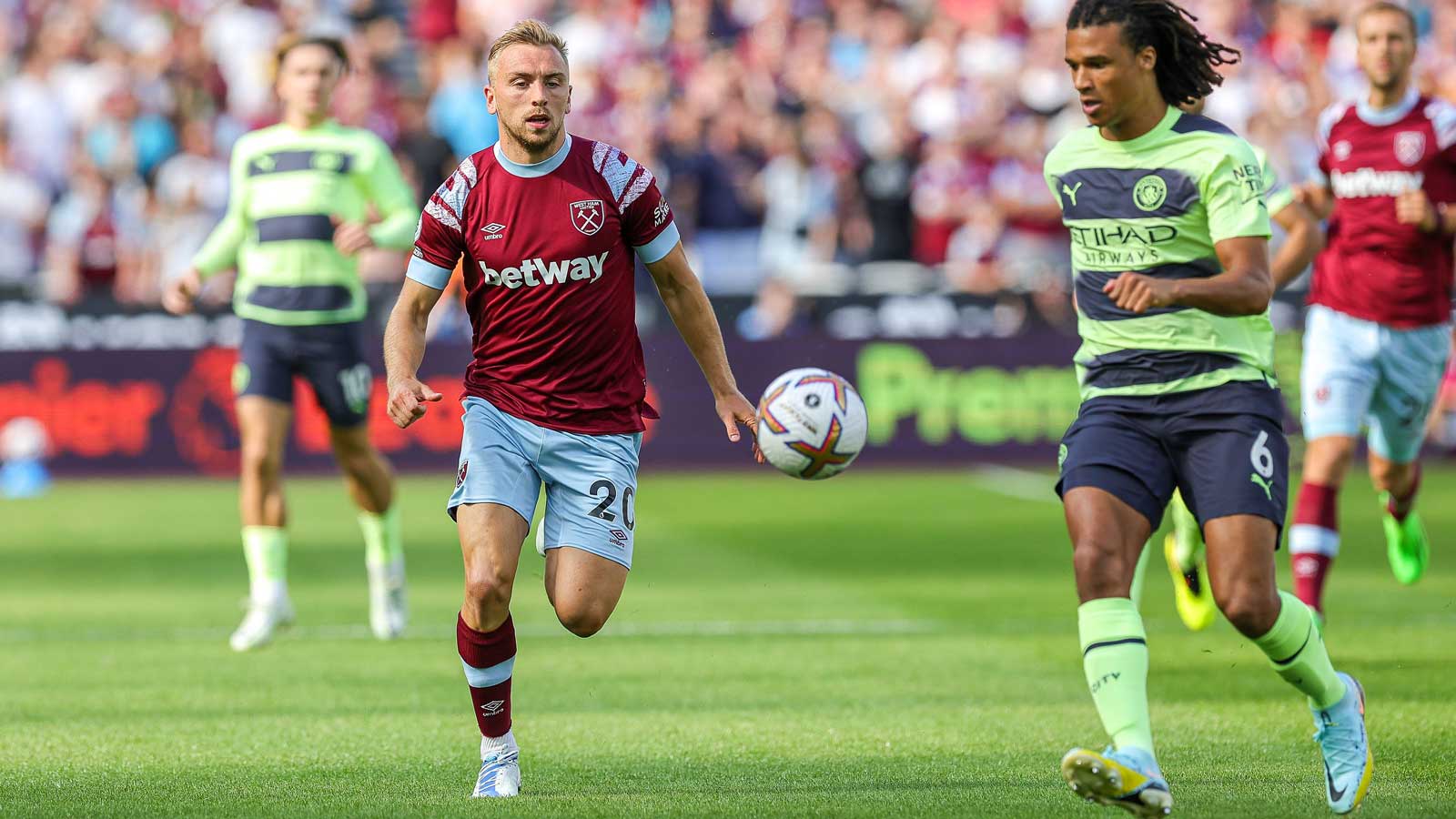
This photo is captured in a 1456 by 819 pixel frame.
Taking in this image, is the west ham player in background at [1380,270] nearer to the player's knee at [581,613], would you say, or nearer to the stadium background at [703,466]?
the stadium background at [703,466]

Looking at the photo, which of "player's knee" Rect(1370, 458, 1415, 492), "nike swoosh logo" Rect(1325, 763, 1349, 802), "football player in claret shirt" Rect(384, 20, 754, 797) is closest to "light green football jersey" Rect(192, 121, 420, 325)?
"football player in claret shirt" Rect(384, 20, 754, 797)

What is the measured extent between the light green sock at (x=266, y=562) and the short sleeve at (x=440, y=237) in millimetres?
3924

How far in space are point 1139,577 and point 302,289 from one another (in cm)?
442

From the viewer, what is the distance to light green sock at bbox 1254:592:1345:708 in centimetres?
593

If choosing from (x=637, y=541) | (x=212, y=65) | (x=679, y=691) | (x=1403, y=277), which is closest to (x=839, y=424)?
(x=679, y=691)

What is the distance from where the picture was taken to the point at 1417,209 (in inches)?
386

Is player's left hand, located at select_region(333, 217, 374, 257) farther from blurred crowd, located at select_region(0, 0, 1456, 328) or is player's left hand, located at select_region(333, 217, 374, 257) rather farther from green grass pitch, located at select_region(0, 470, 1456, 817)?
blurred crowd, located at select_region(0, 0, 1456, 328)

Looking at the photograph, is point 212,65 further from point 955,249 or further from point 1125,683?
point 1125,683

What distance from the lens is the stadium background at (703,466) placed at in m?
6.99

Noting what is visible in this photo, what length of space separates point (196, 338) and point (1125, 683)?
49.8 ft

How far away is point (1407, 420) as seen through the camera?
10.1 metres

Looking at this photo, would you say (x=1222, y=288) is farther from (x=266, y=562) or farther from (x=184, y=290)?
(x=184, y=290)

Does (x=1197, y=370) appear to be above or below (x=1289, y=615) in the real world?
above

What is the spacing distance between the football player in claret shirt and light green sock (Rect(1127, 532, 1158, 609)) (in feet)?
4.54
